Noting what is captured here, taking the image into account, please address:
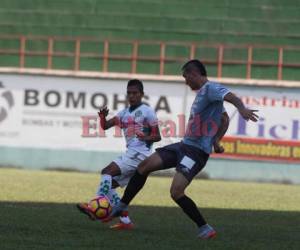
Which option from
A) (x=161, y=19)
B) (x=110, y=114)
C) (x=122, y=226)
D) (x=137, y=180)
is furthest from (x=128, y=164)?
(x=161, y=19)

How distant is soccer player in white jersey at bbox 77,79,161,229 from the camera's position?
1076 cm

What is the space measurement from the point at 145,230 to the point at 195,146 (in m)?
1.21

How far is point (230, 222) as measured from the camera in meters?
11.5

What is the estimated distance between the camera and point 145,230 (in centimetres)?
1022

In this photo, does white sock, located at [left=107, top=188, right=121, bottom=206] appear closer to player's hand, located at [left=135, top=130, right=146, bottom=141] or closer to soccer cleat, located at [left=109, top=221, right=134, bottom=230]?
soccer cleat, located at [left=109, top=221, right=134, bottom=230]

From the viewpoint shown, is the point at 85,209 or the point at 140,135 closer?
the point at 85,209

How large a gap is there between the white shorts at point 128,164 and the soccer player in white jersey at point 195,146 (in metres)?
0.99

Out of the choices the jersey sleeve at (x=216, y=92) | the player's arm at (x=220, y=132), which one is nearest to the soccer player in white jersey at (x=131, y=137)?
the player's arm at (x=220, y=132)

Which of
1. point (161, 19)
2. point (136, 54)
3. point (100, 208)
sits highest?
point (161, 19)

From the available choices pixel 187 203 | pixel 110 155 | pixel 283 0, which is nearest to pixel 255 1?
pixel 283 0

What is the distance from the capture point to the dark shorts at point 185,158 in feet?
31.5

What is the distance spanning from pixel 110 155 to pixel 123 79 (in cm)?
193

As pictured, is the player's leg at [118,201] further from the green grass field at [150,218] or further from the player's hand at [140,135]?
the player's hand at [140,135]

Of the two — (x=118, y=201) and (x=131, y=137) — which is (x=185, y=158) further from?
(x=131, y=137)
